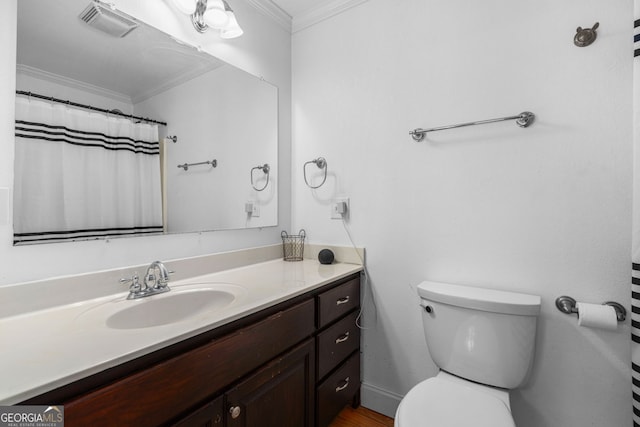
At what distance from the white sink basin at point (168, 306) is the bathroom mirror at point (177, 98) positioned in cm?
31

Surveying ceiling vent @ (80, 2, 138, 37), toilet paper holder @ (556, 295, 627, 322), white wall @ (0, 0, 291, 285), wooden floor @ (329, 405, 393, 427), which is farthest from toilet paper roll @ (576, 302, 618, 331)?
ceiling vent @ (80, 2, 138, 37)

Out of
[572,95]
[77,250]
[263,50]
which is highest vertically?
[263,50]

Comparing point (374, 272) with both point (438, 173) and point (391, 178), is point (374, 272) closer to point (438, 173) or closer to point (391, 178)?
point (391, 178)

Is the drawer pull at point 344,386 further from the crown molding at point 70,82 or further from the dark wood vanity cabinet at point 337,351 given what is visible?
the crown molding at point 70,82

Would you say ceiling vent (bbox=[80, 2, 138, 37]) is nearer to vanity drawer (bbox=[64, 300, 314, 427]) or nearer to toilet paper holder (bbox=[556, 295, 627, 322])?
vanity drawer (bbox=[64, 300, 314, 427])

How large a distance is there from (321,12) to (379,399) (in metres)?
2.41

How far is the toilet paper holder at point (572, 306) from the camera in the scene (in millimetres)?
1068

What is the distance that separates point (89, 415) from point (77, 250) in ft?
2.26

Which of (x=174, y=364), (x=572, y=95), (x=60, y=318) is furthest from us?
(x=572, y=95)

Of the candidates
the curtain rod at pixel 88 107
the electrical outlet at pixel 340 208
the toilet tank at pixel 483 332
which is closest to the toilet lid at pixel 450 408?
the toilet tank at pixel 483 332

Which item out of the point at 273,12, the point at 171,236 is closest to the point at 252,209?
the point at 171,236

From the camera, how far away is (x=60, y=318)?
0.90 meters

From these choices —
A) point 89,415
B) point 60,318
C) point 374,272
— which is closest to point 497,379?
point 374,272

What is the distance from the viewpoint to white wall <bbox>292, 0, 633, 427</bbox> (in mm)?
1112
